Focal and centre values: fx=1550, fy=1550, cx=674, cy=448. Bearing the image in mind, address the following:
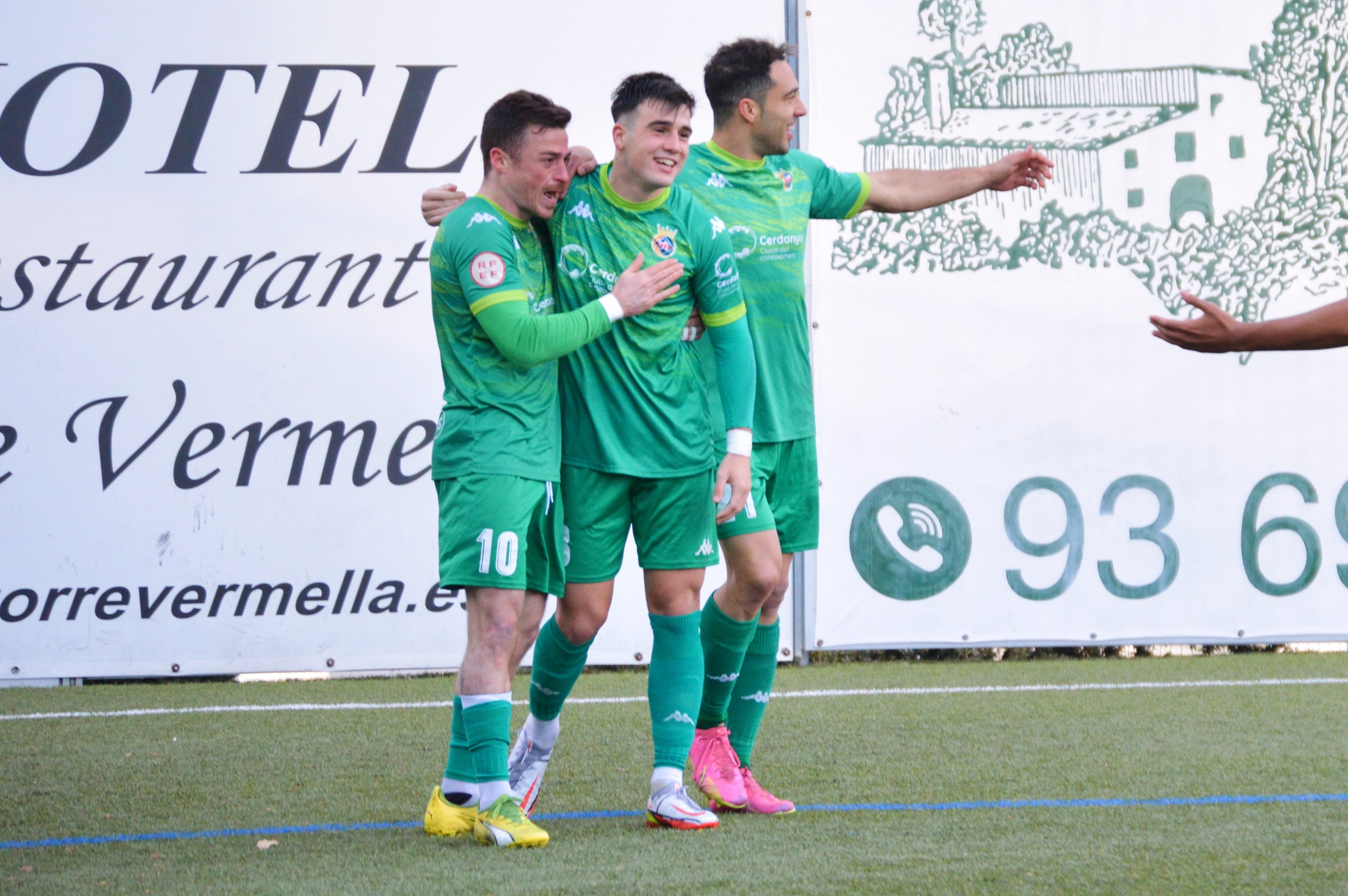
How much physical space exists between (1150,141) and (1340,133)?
88 centimetres

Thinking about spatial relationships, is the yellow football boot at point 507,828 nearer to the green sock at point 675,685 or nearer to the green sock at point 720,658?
the green sock at point 675,685

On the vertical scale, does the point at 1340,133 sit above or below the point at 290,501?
above

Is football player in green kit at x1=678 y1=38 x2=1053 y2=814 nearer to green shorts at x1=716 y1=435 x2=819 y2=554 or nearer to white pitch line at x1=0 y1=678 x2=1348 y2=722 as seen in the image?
green shorts at x1=716 y1=435 x2=819 y2=554

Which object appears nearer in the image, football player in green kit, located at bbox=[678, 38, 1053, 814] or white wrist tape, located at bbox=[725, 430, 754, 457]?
white wrist tape, located at bbox=[725, 430, 754, 457]

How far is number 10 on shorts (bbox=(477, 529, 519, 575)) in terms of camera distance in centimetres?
320

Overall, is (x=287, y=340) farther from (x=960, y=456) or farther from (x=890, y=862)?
(x=890, y=862)

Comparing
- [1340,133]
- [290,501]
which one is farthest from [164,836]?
[1340,133]

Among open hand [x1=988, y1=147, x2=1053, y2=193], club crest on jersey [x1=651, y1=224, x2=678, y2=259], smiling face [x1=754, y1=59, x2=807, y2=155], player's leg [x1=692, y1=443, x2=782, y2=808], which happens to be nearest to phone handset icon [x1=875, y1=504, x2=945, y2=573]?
open hand [x1=988, y1=147, x2=1053, y2=193]

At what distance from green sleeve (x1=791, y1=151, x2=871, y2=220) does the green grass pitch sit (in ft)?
4.85

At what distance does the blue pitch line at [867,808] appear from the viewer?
10.9 ft

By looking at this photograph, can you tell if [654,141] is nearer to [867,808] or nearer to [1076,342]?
[867,808]

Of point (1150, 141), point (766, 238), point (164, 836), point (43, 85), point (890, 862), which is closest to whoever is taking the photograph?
point (890, 862)

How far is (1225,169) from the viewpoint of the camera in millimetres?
6797

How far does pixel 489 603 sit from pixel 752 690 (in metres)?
0.94
